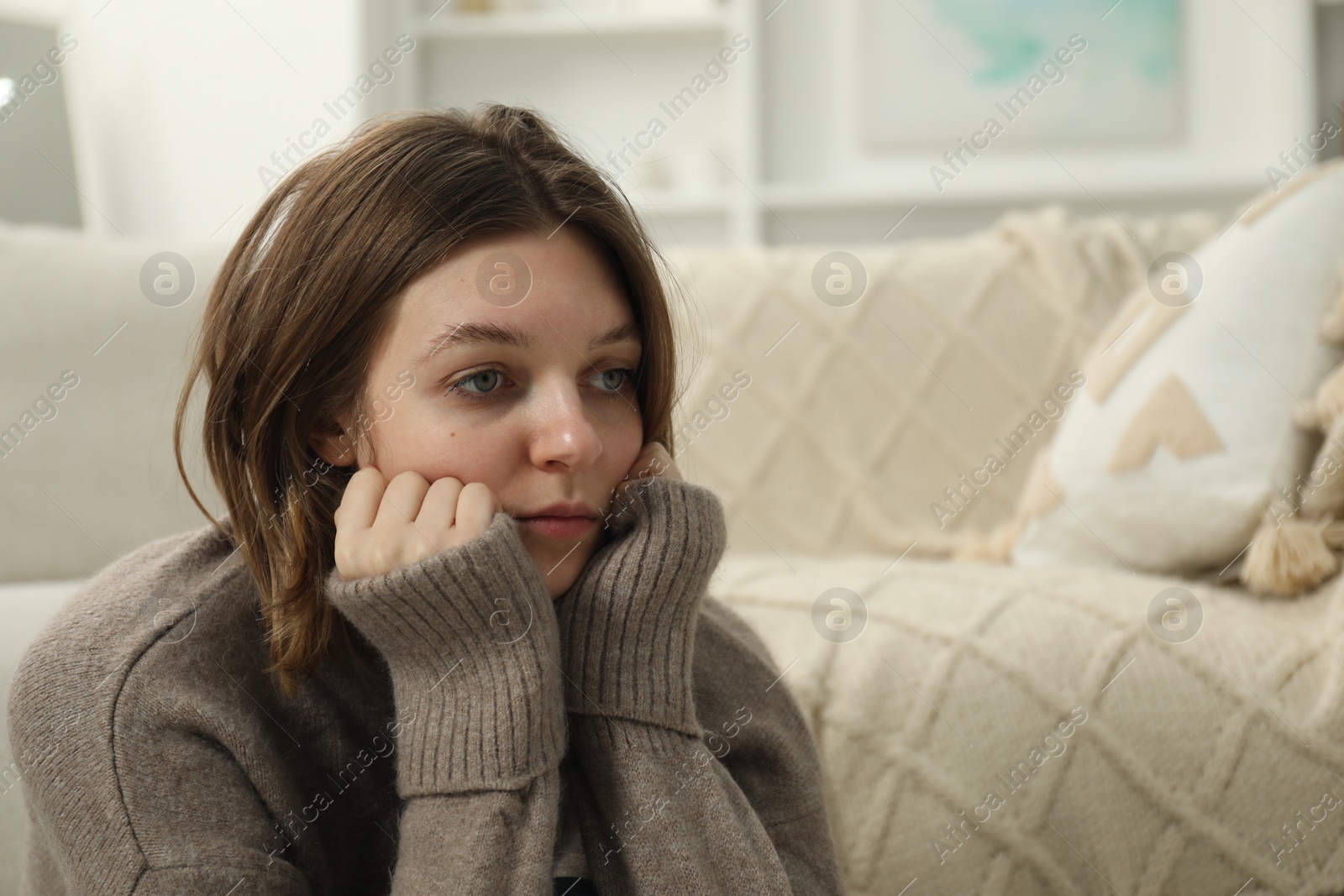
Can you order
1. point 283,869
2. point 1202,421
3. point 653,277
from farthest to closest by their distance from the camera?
1. point 1202,421
2. point 653,277
3. point 283,869

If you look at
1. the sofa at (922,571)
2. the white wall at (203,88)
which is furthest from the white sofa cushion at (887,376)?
the white wall at (203,88)

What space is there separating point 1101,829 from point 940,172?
1879 mm

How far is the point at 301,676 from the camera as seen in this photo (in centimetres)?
77

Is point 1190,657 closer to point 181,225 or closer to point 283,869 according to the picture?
point 283,869

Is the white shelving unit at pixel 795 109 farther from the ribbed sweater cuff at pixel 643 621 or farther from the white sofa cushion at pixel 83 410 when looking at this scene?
the ribbed sweater cuff at pixel 643 621

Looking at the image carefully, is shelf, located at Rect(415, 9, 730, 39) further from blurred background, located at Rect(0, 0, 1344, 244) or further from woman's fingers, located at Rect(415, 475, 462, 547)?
woman's fingers, located at Rect(415, 475, 462, 547)

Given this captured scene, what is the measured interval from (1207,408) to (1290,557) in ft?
0.66

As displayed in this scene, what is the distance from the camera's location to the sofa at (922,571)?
3.28ft

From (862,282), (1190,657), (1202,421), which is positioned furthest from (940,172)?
(1190,657)

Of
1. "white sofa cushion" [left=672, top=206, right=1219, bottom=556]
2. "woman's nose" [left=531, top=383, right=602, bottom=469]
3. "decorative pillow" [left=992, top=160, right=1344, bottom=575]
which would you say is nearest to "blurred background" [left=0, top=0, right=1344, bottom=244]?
"white sofa cushion" [left=672, top=206, right=1219, bottom=556]

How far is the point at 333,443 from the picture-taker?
81cm

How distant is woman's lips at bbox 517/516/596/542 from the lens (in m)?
0.77

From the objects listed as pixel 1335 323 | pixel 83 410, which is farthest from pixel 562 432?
pixel 83 410

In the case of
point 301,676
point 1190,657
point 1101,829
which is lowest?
point 1101,829
